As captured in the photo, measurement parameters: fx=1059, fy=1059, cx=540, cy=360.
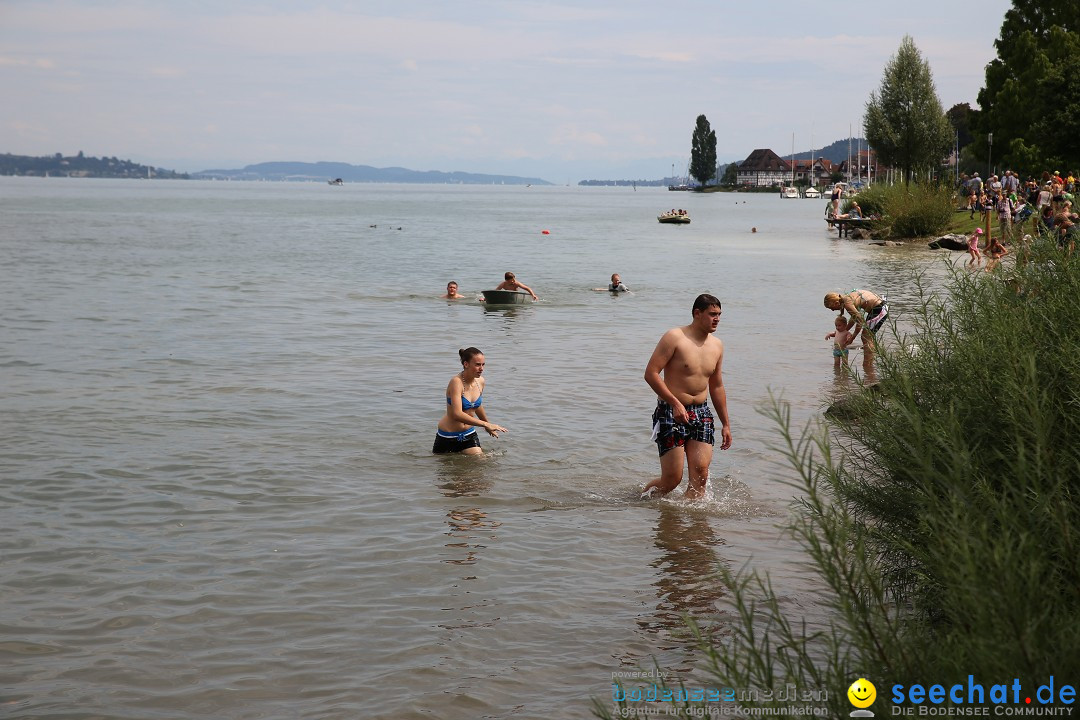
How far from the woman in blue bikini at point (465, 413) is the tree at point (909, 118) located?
64.1 meters

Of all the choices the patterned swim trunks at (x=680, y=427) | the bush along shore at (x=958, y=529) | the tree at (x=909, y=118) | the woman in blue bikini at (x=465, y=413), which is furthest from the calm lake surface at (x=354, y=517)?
the tree at (x=909, y=118)

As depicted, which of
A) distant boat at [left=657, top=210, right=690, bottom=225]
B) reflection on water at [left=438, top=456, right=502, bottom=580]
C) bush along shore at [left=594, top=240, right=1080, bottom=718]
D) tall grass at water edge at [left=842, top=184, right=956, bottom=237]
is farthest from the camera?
distant boat at [left=657, top=210, right=690, bottom=225]

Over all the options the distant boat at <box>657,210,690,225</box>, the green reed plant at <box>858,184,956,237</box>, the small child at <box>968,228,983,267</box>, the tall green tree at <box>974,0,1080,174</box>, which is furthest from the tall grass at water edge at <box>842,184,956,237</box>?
the distant boat at <box>657,210,690,225</box>

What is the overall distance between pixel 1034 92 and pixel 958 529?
6104 cm

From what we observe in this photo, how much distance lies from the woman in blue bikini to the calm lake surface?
244 millimetres

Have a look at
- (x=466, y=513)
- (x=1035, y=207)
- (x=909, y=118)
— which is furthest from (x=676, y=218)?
(x=466, y=513)

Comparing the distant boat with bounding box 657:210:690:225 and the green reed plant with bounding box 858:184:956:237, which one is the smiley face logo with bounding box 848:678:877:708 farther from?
the distant boat with bounding box 657:210:690:225

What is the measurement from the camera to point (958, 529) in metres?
3.09

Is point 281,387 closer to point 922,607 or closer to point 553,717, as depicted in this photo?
point 553,717

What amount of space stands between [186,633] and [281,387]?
368 inches

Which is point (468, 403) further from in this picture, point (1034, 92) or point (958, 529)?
point (1034, 92)

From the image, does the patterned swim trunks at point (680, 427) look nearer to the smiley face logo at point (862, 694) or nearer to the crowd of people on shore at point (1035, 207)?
the crowd of people on shore at point (1035, 207)

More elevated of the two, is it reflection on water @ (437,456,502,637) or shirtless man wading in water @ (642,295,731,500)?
shirtless man wading in water @ (642,295,731,500)

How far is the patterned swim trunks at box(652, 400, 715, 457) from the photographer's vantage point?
8.84 m
